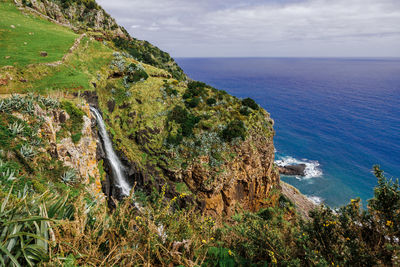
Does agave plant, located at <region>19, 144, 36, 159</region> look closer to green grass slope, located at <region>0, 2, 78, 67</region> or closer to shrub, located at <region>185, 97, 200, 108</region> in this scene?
green grass slope, located at <region>0, 2, 78, 67</region>

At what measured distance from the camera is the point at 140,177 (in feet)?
69.9

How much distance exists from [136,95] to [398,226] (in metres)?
26.5

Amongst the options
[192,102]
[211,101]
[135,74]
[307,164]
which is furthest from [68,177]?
[307,164]

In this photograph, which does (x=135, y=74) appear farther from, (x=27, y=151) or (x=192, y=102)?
(x=27, y=151)

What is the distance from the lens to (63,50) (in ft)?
84.0

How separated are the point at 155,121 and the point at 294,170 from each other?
3533 centimetres

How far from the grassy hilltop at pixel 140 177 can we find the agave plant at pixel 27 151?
6cm

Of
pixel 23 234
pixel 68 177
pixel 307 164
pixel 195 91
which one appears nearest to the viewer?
pixel 23 234

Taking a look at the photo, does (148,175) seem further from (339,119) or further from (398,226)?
(339,119)

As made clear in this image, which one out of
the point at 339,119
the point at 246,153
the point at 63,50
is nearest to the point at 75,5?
the point at 63,50

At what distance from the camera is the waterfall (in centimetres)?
1975

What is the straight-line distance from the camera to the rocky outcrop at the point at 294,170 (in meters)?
44.5

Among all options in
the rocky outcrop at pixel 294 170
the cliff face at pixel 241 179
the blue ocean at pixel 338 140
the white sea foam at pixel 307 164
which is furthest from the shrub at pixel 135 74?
the blue ocean at pixel 338 140

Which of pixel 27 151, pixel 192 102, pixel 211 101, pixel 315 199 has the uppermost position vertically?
pixel 211 101
